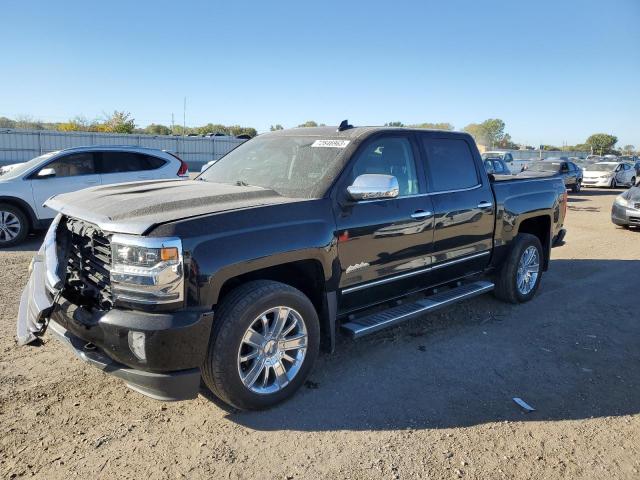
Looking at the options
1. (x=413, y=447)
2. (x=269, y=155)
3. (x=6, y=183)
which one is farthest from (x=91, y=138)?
(x=413, y=447)

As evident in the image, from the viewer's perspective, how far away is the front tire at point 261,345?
3.12 metres

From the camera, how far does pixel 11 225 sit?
8477 mm

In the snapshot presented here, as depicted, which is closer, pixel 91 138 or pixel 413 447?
pixel 413 447

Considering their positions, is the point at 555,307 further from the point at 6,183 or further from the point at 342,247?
the point at 6,183

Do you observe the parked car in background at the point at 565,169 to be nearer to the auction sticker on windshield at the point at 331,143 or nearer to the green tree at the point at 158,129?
the auction sticker on windshield at the point at 331,143

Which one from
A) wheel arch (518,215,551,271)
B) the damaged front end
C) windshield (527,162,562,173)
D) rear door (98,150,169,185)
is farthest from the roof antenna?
windshield (527,162,562,173)

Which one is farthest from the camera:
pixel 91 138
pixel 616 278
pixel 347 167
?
pixel 91 138

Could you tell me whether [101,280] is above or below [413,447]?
above

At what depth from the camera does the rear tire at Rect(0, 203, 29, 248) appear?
841 cm

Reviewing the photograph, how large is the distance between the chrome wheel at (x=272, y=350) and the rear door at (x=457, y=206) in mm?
1691

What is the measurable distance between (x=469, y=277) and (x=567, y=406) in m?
1.89

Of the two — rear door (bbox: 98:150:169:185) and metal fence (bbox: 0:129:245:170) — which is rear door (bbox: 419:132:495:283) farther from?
metal fence (bbox: 0:129:245:170)

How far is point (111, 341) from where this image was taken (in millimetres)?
2957

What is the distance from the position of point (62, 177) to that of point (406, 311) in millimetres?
7239
